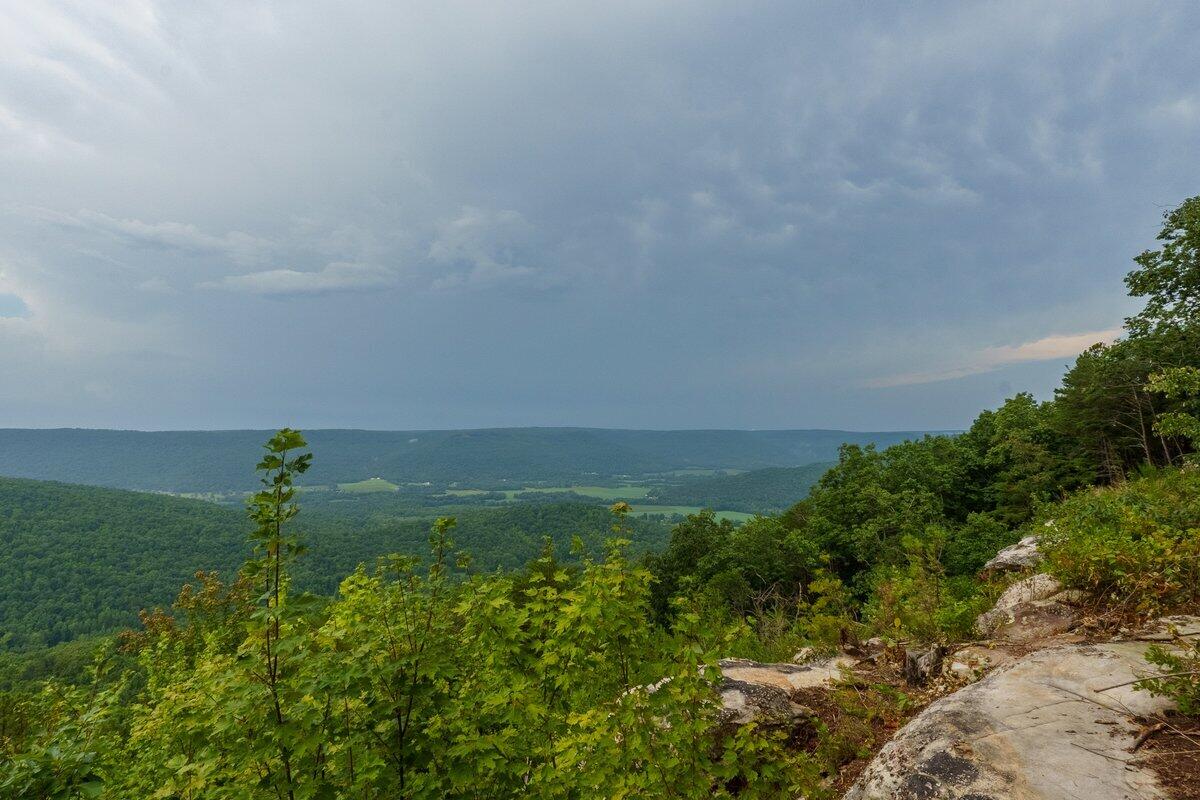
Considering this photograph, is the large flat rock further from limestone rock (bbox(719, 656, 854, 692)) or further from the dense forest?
limestone rock (bbox(719, 656, 854, 692))

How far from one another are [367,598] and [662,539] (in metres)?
140

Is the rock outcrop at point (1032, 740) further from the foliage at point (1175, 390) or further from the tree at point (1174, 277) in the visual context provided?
the tree at point (1174, 277)

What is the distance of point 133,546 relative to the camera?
418ft

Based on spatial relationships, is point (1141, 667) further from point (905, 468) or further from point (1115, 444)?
point (905, 468)

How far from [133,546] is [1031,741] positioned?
176m

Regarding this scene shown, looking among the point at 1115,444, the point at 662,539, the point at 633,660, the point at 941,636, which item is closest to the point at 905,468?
the point at 1115,444

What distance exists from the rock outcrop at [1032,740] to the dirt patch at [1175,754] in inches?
2.9

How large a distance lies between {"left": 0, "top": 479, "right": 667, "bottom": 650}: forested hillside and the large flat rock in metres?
77.3

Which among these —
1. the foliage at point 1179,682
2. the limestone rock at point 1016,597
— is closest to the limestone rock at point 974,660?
the limestone rock at point 1016,597

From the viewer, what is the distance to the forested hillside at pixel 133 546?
313ft

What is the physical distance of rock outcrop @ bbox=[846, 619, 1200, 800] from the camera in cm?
328

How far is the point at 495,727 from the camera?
4754 millimetres

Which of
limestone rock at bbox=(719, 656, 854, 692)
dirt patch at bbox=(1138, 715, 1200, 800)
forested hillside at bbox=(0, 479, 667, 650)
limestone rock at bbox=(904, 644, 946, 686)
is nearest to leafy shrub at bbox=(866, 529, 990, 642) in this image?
limestone rock at bbox=(904, 644, 946, 686)

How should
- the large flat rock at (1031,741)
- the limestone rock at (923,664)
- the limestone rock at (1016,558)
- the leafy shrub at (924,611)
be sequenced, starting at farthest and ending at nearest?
the limestone rock at (1016,558) < the leafy shrub at (924,611) < the limestone rock at (923,664) < the large flat rock at (1031,741)
